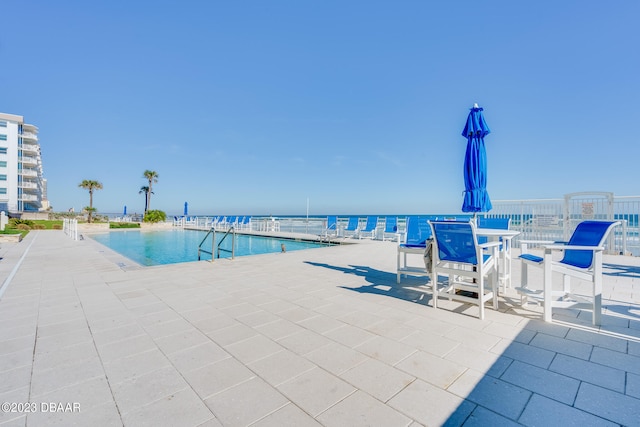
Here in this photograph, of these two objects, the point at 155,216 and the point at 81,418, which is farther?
the point at 155,216

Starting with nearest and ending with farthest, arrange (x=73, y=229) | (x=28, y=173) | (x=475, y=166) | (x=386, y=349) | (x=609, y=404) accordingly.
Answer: (x=609, y=404) < (x=386, y=349) < (x=475, y=166) < (x=73, y=229) < (x=28, y=173)

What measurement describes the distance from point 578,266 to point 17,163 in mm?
49373

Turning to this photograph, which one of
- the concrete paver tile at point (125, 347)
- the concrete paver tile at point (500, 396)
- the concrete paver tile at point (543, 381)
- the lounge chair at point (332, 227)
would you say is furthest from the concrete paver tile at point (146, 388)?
the lounge chair at point (332, 227)

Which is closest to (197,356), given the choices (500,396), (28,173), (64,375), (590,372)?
(64,375)

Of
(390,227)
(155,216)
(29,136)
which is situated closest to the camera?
(390,227)

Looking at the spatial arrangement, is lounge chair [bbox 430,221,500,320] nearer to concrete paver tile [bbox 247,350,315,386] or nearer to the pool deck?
the pool deck

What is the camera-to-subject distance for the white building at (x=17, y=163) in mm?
31969

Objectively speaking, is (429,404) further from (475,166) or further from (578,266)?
(475,166)

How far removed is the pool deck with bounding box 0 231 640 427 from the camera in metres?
1.32

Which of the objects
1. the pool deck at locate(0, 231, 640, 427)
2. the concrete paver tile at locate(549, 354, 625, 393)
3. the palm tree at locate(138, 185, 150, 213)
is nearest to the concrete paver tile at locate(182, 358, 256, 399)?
the pool deck at locate(0, 231, 640, 427)

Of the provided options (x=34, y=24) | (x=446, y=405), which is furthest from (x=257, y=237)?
(x=446, y=405)

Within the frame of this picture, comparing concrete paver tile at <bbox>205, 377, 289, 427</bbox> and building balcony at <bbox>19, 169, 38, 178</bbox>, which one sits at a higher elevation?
building balcony at <bbox>19, 169, 38, 178</bbox>

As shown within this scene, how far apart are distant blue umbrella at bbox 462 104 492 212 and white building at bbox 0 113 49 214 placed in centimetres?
4481

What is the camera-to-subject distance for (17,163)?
109ft
